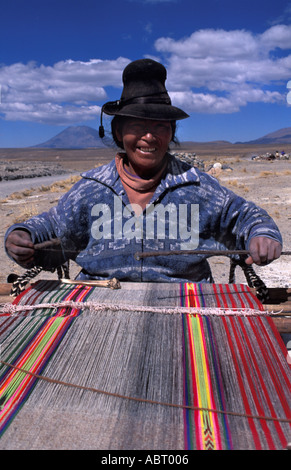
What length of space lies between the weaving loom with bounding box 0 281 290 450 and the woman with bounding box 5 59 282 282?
27 cm

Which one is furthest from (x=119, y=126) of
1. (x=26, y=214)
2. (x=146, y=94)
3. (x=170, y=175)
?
(x=26, y=214)

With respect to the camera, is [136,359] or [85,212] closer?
[136,359]

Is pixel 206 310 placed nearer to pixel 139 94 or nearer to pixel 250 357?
pixel 250 357

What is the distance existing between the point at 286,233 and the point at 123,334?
566 centimetres

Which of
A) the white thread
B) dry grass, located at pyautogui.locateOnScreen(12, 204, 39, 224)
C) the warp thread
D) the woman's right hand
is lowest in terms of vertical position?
dry grass, located at pyautogui.locateOnScreen(12, 204, 39, 224)

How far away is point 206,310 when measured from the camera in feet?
5.51

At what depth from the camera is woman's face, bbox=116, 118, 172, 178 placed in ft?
6.70

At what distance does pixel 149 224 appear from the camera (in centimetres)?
211

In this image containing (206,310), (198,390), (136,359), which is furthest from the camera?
(206,310)

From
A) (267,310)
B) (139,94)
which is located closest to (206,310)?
(267,310)

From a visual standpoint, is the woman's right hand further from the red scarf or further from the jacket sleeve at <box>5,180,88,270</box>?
the red scarf

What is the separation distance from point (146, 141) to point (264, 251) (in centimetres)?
77

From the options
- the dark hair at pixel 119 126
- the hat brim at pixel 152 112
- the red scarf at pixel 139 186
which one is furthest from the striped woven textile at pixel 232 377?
the dark hair at pixel 119 126

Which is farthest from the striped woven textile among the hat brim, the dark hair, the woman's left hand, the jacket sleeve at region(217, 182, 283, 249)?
the dark hair
